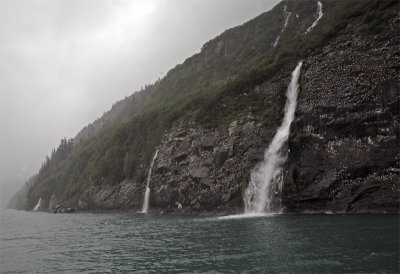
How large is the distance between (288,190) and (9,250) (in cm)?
3319

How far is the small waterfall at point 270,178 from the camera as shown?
41562 mm

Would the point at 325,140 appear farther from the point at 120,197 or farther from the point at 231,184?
the point at 120,197

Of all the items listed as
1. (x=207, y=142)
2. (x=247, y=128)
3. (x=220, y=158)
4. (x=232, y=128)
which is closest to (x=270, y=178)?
(x=220, y=158)

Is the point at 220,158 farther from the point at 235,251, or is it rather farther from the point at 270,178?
the point at 235,251

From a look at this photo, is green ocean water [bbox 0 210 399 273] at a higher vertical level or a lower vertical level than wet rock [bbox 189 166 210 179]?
lower

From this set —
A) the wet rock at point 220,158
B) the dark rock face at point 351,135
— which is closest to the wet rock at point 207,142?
the wet rock at point 220,158

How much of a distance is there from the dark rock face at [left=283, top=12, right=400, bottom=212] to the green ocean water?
5806 millimetres

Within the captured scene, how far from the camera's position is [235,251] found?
19.8m

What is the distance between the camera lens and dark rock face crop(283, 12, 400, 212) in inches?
1364

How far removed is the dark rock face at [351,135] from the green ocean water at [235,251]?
581cm

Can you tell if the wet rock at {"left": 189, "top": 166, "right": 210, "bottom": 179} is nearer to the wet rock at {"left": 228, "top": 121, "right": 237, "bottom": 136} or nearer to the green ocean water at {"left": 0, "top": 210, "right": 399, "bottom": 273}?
the wet rock at {"left": 228, "top": 121, "right": 237, "bottom": 136}

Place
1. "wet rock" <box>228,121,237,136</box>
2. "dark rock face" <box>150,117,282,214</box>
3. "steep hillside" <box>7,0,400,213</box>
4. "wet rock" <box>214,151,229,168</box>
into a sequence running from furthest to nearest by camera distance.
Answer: "wet rock" <box>228,121,237,136</box>, "wet rock" <box>214,151,229,168</box>, "dark rock face" <box>150,117,282,214</box>, "steep hillside" <box>7,0,400,213</box>

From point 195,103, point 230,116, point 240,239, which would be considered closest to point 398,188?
point 240,239

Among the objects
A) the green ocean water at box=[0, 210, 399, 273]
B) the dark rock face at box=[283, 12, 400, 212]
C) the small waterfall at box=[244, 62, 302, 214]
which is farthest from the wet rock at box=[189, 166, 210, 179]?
the green ocean water at box=[0, 210, 399, 273]
